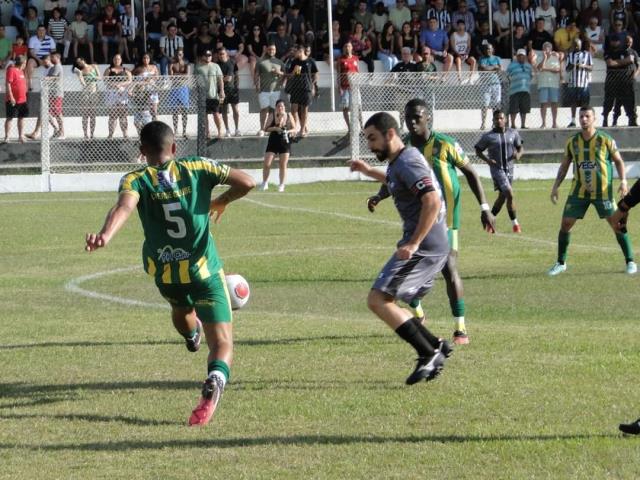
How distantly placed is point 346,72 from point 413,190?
23528 mm

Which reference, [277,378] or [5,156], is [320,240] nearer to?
[277,378]

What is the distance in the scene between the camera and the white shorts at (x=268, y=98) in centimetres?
3089

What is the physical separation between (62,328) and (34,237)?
906 centimetres

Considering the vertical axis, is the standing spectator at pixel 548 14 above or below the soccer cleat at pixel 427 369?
above

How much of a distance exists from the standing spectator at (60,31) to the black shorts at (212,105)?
16.5ft

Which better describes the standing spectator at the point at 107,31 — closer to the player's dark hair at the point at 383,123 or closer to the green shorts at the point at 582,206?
the green shorts at the point at 582,206

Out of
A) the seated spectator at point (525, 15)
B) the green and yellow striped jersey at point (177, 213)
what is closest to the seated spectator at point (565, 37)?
the seated spectator at point (525, 15)

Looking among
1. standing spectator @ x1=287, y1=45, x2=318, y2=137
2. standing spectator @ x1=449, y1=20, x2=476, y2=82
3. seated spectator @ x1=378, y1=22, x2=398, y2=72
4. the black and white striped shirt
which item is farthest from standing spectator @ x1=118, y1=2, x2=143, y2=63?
the black and white striped shirt

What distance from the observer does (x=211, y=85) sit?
99.1 feet

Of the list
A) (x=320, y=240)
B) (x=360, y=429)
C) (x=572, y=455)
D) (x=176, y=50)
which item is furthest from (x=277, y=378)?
(x=176, y=50)

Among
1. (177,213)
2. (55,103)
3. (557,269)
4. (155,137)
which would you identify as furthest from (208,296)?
(55,103)

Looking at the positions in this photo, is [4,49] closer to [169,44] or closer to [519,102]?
[169,44]

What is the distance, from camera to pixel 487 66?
105 feet

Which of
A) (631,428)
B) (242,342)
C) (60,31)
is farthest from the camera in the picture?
(60,31)
